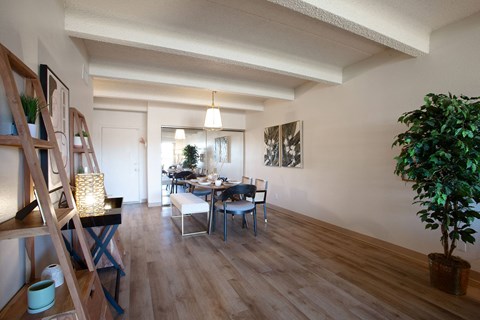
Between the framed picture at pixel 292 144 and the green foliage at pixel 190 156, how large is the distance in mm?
2462

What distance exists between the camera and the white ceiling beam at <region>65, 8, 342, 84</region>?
2330mm

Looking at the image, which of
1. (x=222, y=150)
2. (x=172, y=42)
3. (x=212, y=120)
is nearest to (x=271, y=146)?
(x=222, y=150)

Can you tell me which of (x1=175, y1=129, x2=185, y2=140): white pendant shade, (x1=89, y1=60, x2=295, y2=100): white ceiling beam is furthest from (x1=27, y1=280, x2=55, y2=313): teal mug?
(x1=175, y1=129, x2=185, y2=140): white pendant shade

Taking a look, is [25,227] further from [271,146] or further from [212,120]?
[271,146]

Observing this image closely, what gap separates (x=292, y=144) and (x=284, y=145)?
0.29 meters

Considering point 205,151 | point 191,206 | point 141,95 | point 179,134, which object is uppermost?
point 141,95

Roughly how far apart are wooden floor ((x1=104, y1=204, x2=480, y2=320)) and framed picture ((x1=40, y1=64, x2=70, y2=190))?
50.6 inches

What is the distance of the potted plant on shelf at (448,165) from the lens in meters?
1.97

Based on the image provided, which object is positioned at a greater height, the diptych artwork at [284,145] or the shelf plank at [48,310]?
the diptych artwork at [284,145]

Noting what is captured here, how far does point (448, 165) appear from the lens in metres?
2.06

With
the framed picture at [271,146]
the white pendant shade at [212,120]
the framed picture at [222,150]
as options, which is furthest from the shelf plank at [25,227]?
the framed picture at [222,150]

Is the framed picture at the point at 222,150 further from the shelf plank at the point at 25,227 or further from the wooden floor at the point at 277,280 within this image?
the shelf plank at the point at 25,227

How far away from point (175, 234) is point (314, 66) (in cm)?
354

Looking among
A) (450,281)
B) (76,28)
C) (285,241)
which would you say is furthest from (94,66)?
(450,281)
